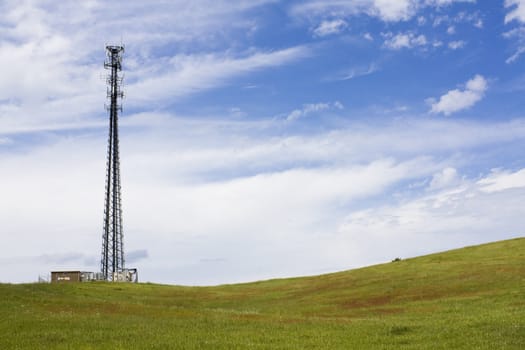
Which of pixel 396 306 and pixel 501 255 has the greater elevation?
pixel 501 255

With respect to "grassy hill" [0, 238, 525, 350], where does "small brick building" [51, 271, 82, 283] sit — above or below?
above

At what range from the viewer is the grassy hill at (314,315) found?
3119 centimetres

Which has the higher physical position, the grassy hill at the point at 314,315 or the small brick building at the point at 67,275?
the small brick building at the point at 67,275

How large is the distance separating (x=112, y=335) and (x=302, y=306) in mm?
34855

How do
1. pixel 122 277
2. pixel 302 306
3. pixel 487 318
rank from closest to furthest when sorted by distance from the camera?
pixel 487 318 < pixel 302 306 < pixel 122 277

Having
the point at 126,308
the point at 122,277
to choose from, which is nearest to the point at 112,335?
the point at 126,308

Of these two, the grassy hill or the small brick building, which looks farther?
the small brick building

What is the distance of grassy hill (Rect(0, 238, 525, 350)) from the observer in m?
31.2

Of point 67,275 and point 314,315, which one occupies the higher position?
point 67,275

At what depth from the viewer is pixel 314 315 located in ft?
181

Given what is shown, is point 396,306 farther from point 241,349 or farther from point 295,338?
point 241,349

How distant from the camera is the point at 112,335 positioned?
3325cm

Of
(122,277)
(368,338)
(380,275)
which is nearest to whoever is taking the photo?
(368,338)

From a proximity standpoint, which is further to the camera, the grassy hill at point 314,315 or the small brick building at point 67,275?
the small brick building at point 67,275
